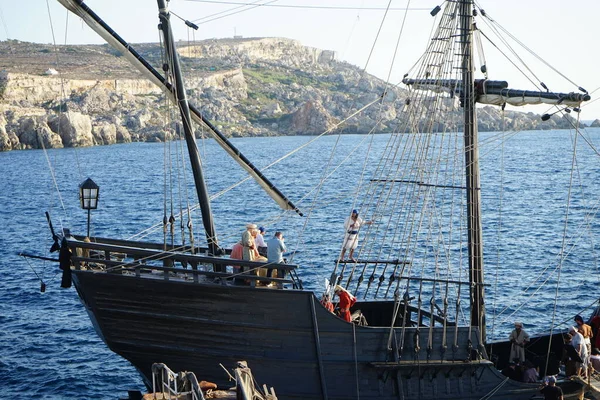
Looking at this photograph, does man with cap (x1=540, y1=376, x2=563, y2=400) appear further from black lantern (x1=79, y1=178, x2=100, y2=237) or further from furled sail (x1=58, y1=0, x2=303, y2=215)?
black lantern (x1=79, y1=178, x2=100, y2=237)

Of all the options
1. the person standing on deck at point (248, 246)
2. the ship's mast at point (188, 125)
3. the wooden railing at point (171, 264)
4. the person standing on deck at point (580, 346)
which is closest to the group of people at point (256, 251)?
the person standing on deck at point (248, 246)

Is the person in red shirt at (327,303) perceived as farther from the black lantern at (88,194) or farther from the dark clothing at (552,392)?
the black lantern at (88,194)

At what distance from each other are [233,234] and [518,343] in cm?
778

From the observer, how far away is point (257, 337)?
18.3 m

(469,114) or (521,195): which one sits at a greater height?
(469,114)

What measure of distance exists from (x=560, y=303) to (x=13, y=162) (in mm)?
93787

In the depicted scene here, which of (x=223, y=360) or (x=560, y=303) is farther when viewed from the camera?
(x=560, y=303)

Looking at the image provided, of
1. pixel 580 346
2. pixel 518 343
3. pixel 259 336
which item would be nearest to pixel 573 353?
pixel 580 346

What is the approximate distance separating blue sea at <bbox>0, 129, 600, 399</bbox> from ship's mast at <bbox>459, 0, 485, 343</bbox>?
2.33 meters

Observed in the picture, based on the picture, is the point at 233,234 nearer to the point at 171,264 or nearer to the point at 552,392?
the point at 171,264

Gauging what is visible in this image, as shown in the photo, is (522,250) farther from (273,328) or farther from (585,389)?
(273,328)

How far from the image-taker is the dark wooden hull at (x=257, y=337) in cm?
1817

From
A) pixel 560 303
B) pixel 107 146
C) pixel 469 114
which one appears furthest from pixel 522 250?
pixel 107 146

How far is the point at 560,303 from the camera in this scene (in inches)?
1262
